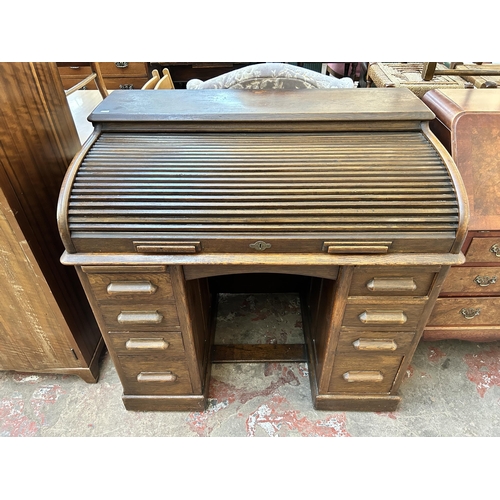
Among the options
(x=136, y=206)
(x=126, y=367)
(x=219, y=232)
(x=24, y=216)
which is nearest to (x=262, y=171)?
(x=219, y=232)

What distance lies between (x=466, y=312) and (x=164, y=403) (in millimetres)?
1448

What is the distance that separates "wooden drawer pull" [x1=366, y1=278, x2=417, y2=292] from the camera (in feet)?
3.84

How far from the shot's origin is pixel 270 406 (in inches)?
66.2

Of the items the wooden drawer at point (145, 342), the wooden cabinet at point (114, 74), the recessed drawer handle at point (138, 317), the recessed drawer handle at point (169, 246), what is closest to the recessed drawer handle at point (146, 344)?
the wooden drawer at point (145, 342)

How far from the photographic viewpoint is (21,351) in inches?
64.5

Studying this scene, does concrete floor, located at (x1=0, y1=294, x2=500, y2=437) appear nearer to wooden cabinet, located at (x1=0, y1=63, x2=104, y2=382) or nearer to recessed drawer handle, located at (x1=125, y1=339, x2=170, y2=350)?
wooden cabinet, located at (x1=0, y1=63, x2=104, y2=382)

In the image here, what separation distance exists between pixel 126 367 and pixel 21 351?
56 cm

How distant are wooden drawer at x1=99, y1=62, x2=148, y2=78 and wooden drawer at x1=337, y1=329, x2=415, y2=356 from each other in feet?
11.3

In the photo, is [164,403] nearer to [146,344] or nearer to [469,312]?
[146,344]

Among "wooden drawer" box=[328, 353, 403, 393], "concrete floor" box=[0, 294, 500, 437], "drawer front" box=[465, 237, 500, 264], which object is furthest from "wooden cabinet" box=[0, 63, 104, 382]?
"drawer front" box=[465, 237, 500, 264]

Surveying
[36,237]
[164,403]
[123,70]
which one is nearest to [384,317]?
[164,403]

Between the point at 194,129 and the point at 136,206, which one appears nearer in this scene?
the point at 136,206

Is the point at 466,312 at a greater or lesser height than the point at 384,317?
lesser

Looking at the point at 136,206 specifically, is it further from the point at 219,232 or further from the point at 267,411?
the point at 267,411
